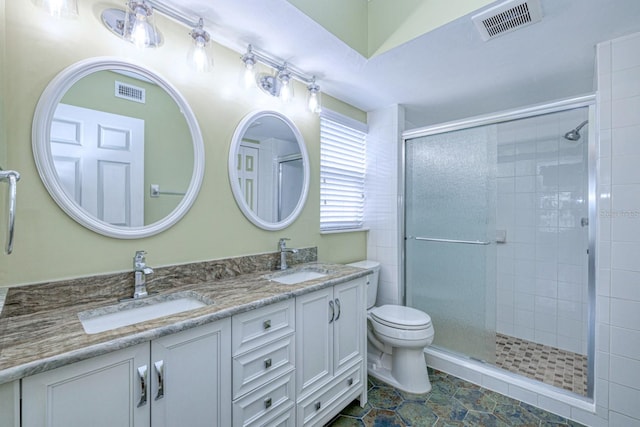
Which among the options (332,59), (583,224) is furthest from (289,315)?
(583,224)

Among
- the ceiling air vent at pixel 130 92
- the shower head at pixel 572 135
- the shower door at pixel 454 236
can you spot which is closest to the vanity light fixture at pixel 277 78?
the ceiling air vent at pixel 130 92

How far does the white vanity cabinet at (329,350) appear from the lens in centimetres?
144

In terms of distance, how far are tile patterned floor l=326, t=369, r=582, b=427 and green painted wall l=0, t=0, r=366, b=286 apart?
1.16 metres

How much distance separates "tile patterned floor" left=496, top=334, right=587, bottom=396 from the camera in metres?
2.07

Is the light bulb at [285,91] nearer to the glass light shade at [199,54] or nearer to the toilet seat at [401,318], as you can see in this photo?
the glass light shade at [199,54]

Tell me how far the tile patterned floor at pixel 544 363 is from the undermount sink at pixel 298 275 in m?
1.61

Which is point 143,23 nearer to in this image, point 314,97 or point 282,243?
point 314,97

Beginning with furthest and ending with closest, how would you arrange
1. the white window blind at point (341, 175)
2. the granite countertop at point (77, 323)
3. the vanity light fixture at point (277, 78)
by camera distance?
the white window blind at point (341, 175) < the vanity light fixture at point (277, 78) < the granite countertop at point (77, 323)

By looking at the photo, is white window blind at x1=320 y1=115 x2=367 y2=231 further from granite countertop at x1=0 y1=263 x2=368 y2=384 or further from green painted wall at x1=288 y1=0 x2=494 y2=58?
granite countertop at x1=0 y1=263 x2=368 y2=384

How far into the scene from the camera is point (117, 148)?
129 centimetres

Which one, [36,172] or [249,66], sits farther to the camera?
[249,66]

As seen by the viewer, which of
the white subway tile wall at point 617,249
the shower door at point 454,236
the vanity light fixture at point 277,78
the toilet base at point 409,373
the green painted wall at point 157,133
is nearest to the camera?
the green painted wall at point 157,133

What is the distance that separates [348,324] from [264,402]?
0.64m

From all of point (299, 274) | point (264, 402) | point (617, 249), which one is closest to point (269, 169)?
point (299, 274)
